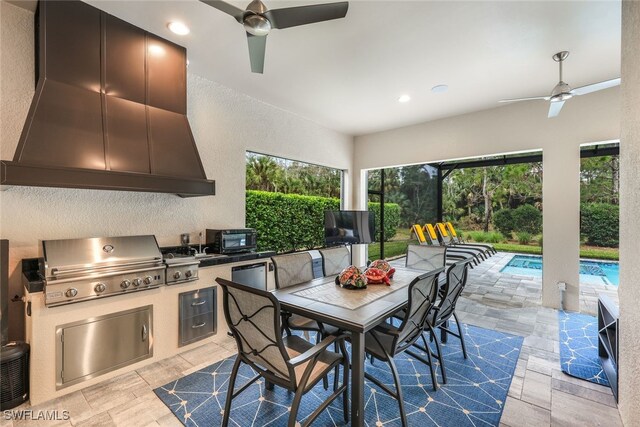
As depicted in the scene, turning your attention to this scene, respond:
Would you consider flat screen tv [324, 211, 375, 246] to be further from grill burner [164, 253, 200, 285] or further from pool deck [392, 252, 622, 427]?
grill burner [164, 253, 200, 285]

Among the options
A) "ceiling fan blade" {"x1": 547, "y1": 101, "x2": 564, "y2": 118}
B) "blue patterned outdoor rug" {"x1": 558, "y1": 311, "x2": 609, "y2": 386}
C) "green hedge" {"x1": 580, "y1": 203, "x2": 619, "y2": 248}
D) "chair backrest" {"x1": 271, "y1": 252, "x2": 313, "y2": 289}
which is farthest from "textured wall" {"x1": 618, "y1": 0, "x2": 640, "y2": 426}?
"green hedge" {"x1": 580, "y1": 203, "x2": 619, "y2": 248}

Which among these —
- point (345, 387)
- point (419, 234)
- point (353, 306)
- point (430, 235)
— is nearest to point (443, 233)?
point (430, 235)

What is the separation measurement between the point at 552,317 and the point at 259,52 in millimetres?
4591

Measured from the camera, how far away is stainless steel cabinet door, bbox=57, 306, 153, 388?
211cm

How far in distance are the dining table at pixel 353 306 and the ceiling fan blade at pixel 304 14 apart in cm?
186

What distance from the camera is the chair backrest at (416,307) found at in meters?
1.80

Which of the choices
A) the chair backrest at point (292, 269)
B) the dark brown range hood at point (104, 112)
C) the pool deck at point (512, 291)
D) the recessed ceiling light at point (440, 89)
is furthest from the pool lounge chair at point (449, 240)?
the dark brown range hood at point (104, 112)

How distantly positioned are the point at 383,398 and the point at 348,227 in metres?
3.05

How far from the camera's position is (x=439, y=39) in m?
2.55

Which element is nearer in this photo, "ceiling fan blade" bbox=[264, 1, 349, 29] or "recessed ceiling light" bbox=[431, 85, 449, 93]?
"ceiling fan blade" bbox=[264, 1, 349, 29]

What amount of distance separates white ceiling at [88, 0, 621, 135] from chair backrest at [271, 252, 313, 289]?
2009 millimetres

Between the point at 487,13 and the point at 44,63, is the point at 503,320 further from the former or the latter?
the point at 44,63

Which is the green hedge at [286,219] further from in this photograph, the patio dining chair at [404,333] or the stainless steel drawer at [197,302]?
the patio dining chair at [404,333]

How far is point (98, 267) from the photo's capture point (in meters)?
2.24
